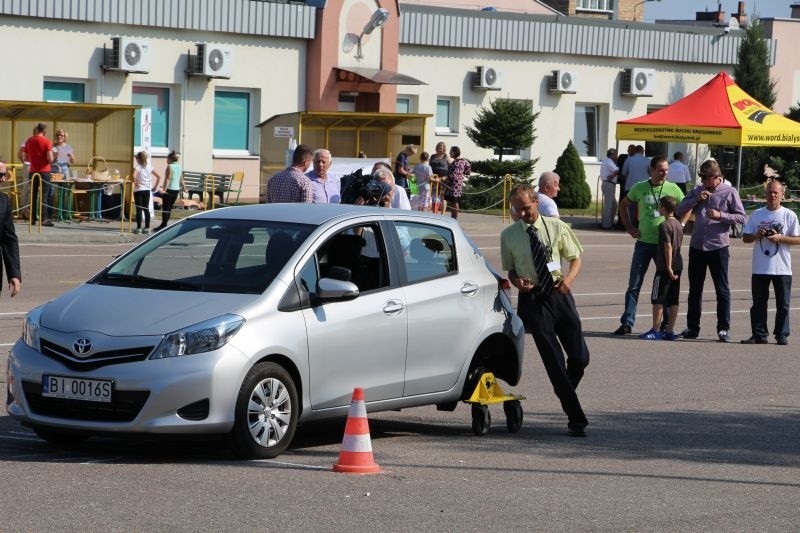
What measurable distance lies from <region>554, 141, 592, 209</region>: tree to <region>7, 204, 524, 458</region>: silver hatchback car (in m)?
29.6

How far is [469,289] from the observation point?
10.3 metres

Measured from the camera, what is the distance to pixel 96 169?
1223 inches

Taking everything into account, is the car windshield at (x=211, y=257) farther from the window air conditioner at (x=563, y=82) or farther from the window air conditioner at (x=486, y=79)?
the window air conditioner at (x=563, y=82)

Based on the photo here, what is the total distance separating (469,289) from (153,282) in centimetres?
226

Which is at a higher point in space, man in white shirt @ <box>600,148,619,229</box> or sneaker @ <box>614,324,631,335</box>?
man in white shirt @ <box>600,148,619,229</box>

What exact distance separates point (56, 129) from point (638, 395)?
21.3 metres

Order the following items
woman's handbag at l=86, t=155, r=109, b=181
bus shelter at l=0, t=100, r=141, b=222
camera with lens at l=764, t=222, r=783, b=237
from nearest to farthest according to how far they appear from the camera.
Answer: camera with lens at l=764, t=222, r=783, b=237, woman's handbag at l=86, t=155, r=109, b=181, bus shelter at l=0, t=100, r=141, b=222

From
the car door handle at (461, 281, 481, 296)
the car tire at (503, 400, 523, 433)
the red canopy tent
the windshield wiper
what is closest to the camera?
the windshield wiper

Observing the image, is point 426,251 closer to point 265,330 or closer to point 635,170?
point 265,330

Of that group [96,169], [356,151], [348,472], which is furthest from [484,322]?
[356,151]

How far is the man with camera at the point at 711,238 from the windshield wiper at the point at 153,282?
8.42 meters

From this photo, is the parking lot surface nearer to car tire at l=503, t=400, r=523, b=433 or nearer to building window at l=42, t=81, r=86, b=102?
car tire at l=503, t=400, r=523, b=433

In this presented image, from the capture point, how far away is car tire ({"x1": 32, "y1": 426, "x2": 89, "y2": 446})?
28.7ft

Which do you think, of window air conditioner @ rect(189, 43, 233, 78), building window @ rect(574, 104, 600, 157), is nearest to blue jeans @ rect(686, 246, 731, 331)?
window air conditioner @ rect(189, 43, 233, 78)
